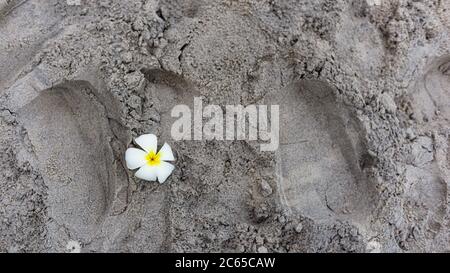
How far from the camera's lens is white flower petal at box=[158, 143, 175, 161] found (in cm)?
172

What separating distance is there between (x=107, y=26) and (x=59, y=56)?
206 mm

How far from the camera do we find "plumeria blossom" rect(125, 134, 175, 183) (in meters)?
1.70

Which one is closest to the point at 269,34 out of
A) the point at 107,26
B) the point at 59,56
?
the point at 107,26

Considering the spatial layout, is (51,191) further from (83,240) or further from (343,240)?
(343,240)

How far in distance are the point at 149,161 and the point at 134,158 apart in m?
0.06

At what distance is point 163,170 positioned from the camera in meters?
1.71

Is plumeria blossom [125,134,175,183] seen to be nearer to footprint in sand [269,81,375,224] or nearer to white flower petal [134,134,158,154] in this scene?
white flower petal [134,134,158,154]

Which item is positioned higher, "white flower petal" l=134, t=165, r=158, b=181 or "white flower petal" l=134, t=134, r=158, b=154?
"white flower petal" l=134, t=134, r=158, b=154

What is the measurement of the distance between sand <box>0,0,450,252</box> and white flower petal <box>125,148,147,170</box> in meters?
0.05

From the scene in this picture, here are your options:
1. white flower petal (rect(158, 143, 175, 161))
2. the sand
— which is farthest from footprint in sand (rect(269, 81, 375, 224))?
white flower petal (rect(158, 143, 175, 161))

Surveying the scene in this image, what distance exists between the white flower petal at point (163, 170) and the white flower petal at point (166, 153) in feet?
0.06

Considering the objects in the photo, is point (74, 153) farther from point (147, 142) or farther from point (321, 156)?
point (321, 156)

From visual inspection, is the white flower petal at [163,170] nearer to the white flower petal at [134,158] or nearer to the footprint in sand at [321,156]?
the white flower petal at [134,158]

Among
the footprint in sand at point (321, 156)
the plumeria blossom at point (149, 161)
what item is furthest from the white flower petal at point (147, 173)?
the footprint in sand at point (321, 156)
